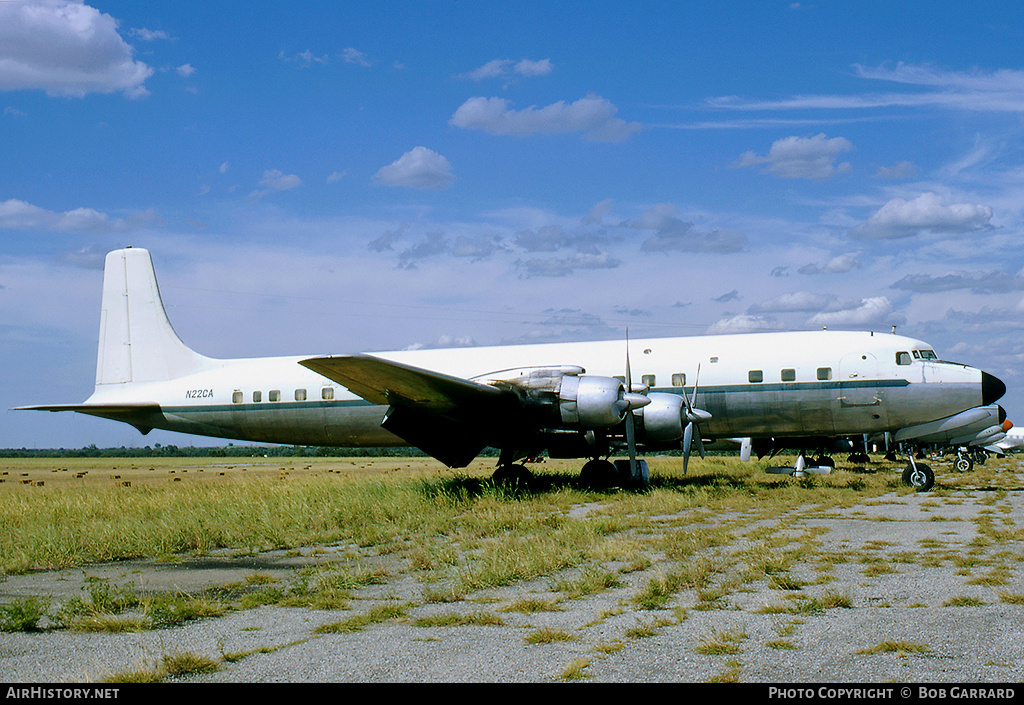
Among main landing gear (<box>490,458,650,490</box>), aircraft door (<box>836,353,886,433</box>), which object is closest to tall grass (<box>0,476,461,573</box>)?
main landing gear (<box>490,458,650,490</box>)

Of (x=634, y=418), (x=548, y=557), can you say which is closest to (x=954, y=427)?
(x=634, y=418)

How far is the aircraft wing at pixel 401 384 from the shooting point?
47.9 feet

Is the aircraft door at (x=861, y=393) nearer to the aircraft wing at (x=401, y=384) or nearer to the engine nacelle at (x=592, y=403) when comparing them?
the engine nacelle at (x=592, y=403)

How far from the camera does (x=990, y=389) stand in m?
18.3

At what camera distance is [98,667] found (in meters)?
4.92

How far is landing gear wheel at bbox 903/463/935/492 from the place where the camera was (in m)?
18.8

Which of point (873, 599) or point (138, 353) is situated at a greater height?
point (138, 353)

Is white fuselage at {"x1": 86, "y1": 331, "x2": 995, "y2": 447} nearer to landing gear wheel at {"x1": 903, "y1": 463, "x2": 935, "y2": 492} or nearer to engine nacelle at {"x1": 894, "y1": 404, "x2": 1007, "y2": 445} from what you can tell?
engine nacelle at {"x1": 894, "y1": 404, "x2": 1007, "y2": 445}

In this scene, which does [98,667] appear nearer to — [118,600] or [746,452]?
[118,600]

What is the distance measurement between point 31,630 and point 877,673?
20.3 ft

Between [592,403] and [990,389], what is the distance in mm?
9773

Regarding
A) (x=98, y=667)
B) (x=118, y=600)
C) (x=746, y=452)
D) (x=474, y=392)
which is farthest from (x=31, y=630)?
(x=746, y=452)

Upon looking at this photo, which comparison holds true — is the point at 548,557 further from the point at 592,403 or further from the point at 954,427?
the point at 954,427
